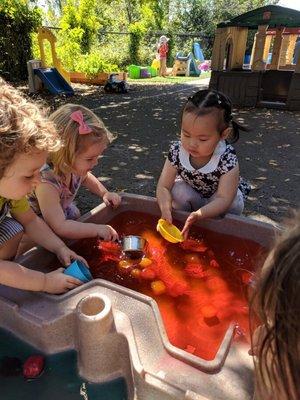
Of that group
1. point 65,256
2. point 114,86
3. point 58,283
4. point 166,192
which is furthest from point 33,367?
point 114,86

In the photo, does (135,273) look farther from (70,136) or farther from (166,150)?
(166,150)

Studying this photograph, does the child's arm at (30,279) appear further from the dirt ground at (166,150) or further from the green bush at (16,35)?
the green bush at (16,35)

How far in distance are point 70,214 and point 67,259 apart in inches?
20.0

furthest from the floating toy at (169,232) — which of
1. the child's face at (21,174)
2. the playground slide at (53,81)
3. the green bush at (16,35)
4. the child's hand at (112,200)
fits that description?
the green bush at (16,35)

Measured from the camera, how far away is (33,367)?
4.26 ft

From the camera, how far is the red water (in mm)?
1470

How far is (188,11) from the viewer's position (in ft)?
70.1

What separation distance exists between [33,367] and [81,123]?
3.55ft

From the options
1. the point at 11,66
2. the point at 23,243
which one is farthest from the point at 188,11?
the point at 23,243

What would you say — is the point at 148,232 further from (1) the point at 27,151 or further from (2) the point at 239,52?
(2) the point at 239,52

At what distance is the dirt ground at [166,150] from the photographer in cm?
302

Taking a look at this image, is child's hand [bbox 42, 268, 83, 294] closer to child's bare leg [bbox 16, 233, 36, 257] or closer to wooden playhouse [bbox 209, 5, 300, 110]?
child's bare leg [bbox 16, 233, 36, 257]

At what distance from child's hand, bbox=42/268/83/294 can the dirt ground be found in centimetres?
126

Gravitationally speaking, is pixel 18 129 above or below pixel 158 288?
above
